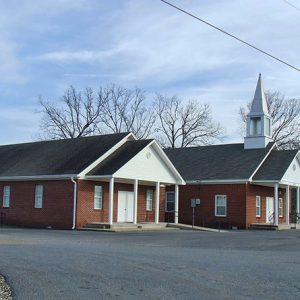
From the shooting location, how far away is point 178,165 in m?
44.0

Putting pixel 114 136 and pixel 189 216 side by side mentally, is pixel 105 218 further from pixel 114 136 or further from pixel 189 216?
pixel 189 216

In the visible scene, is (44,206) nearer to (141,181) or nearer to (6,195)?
(6,195)

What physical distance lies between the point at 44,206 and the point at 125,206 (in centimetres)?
542

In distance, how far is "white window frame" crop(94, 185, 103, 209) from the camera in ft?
110

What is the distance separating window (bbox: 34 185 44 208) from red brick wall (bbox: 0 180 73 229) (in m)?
0.21

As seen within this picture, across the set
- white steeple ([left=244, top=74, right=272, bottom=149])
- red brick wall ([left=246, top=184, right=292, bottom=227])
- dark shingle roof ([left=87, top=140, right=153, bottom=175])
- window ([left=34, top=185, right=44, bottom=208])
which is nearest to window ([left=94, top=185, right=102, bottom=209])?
dark shingle roof ([left=87, top=140, right=153, bottom=175])

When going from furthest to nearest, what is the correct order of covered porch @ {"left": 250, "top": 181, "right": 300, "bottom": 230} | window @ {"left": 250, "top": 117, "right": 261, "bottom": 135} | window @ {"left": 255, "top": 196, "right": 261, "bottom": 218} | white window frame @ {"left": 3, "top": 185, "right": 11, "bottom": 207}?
1. window @ {"left": 250, "top": 117, "right": 261, "bottom": 135}
2. window @ {"left": 255, "top": 196, "right": 261, "bottom": 218}
3. covered porch @ {"left": 250, "top": 181, "right": 300, "bottom": 230}
4. white window frame @ {"left": 3, "top": 185, "right": 11, "bottom": 207}

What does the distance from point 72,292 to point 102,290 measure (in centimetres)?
54

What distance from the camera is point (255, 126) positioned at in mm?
43531

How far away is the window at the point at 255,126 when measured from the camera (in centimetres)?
4303

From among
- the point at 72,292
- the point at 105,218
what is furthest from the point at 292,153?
the point at 72,292

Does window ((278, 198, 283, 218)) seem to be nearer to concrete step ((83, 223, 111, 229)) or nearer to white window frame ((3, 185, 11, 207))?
concrete step ((83, 223, 111, 229))

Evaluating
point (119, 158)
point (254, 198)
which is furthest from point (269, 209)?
point (119, 158)

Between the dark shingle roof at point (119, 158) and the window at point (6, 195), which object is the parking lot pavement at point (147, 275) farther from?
the window at point (6, 195)
